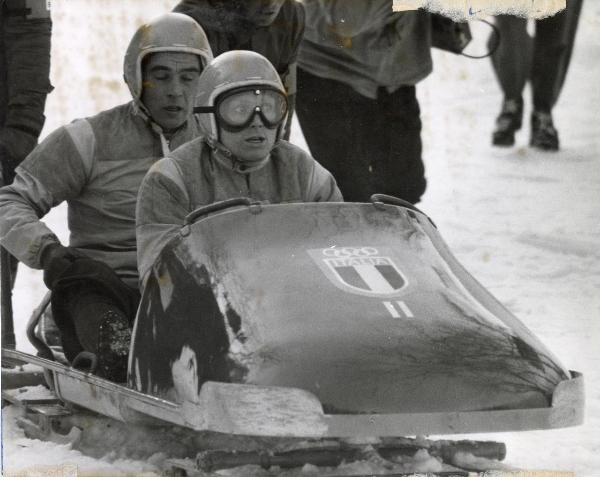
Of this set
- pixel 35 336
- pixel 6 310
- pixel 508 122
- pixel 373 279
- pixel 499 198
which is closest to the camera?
pixel 373 279

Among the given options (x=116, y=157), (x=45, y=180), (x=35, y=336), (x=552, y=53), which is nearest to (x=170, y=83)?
(x=116, y=157)

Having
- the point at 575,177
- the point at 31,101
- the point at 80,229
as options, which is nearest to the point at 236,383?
the point at 80,229

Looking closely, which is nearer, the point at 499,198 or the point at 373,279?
the point at 373,279

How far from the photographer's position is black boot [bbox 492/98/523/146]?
A: 7055mm

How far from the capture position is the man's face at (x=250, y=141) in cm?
459

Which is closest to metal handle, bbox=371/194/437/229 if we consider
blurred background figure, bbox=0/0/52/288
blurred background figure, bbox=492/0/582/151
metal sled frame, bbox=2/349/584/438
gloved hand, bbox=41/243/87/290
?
metal sled frame, bbox=2/349/584/438

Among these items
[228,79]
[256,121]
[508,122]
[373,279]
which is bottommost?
[508,122]

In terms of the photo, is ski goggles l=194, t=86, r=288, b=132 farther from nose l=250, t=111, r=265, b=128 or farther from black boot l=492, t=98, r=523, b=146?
black boot l=492, t=98, r=523, b=146

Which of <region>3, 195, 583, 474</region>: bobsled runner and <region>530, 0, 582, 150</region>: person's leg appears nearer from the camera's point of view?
<region>3, 195, 583, 474</region>: bobsled runner

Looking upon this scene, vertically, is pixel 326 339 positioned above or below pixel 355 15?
below

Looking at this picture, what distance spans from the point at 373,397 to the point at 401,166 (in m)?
2.53

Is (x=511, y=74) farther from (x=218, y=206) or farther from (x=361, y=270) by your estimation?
(x=361, y=270)

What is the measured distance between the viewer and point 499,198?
7.82 m

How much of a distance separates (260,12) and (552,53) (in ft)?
5.20
